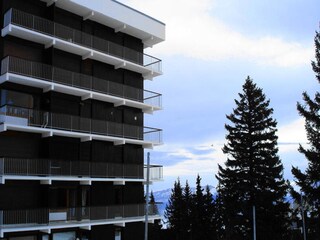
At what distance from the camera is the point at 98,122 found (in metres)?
29.3

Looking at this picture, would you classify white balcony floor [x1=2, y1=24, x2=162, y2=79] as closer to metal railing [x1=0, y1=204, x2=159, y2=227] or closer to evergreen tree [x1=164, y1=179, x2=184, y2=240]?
metal railing [x1=0, y1=204, x2=159, y2=227]

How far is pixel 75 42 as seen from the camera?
28.7m

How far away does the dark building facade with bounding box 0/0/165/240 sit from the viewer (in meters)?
24.9

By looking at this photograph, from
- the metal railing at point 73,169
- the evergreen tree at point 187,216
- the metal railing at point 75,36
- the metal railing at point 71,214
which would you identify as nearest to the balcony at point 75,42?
the metal railing at point 75,36

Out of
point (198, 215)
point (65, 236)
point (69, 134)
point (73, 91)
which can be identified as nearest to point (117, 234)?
point (65, 236)

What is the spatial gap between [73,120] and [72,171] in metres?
3.40

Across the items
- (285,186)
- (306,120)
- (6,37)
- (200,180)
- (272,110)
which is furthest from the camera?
(200,180)

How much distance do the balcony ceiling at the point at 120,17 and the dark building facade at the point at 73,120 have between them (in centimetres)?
8

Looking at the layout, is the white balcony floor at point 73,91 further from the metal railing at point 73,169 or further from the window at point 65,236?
the window at point 65,236

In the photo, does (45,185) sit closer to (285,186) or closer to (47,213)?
(47,213)

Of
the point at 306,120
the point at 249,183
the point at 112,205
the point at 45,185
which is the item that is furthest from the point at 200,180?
the point at 45,185

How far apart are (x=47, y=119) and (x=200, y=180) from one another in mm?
38628

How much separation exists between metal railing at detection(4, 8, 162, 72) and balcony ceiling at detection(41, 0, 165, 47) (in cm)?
156

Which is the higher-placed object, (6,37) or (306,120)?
(6,37)
